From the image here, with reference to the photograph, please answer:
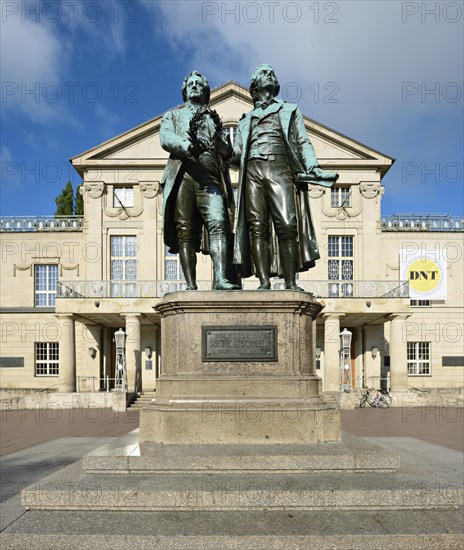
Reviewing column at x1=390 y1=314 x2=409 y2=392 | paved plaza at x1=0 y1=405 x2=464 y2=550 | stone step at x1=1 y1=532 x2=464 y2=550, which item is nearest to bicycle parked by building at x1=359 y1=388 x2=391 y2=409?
column at x1=390 y1=314 x2=409 y2=392

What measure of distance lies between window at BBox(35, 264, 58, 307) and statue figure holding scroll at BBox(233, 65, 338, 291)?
32.2m

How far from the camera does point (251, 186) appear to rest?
613 cm

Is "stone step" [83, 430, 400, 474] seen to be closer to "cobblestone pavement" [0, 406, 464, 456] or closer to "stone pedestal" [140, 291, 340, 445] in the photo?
"stone pedestal" [140, 291, 340, 445]

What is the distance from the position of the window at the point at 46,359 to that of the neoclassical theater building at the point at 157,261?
7 cm

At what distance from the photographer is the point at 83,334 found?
3466cm

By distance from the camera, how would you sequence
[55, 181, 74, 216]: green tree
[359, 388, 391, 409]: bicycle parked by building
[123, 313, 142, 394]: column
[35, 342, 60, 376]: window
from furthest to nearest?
[55, 181, 74, 216]: green tree < [35, 342, 60, 376]: window < [123, 313, 142, 394]: column < [359, 388, 391, 409]: bicycle parked by building

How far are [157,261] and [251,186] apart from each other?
28.9m

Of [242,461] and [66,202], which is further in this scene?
[66,202]

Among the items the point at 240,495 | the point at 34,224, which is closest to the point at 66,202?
the point at 34,224

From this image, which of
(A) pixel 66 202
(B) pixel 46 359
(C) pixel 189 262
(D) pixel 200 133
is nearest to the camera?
(D) pixel 200 133

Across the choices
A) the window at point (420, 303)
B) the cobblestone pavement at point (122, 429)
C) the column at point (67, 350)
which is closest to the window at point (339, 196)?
the window at point (420, 303)

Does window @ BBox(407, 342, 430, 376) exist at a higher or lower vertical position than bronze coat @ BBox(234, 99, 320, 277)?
lower

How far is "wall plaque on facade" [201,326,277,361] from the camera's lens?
549 cm

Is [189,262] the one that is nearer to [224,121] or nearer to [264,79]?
[264,79]
